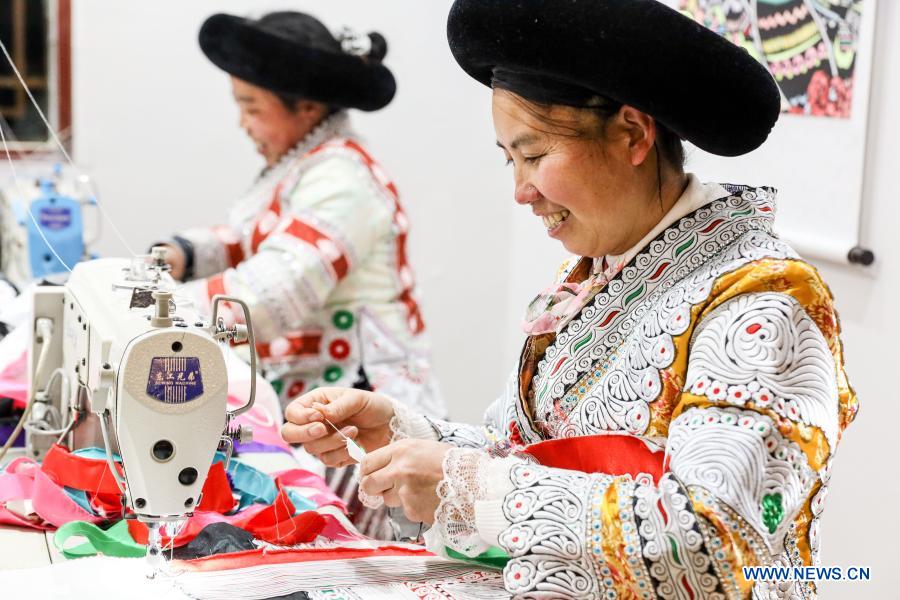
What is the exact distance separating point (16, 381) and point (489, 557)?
3.29ft

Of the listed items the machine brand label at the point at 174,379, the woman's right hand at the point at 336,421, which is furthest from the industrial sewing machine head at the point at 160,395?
the woman's right hand at the point at 336,421

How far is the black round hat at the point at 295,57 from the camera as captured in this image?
9.66 ft

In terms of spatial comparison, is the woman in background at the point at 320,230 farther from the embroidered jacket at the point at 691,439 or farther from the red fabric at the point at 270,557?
the embroidered jacket at the point at 691,439

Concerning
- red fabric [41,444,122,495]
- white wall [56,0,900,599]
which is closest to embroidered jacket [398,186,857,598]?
Answer: red fabric [41,444,122,495]

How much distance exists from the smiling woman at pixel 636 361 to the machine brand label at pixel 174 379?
23 cm

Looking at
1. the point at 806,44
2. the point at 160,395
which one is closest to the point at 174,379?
the point at 160,395

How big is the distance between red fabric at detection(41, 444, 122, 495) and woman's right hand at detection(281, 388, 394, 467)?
265mm

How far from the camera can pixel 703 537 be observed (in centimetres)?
124

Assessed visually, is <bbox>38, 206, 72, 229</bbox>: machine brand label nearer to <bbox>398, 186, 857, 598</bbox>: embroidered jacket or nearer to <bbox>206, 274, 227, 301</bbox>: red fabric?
<bbox>206, 274, 227, 301</bbox>: red fabric

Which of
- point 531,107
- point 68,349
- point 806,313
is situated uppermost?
point 531,107

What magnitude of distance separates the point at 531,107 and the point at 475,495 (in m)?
0.52

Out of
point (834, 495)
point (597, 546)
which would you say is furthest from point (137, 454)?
point (834, 495)

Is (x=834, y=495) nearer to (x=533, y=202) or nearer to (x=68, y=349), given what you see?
(x=533, y=202)

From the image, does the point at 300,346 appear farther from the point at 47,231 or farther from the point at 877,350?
the point at 877,350
